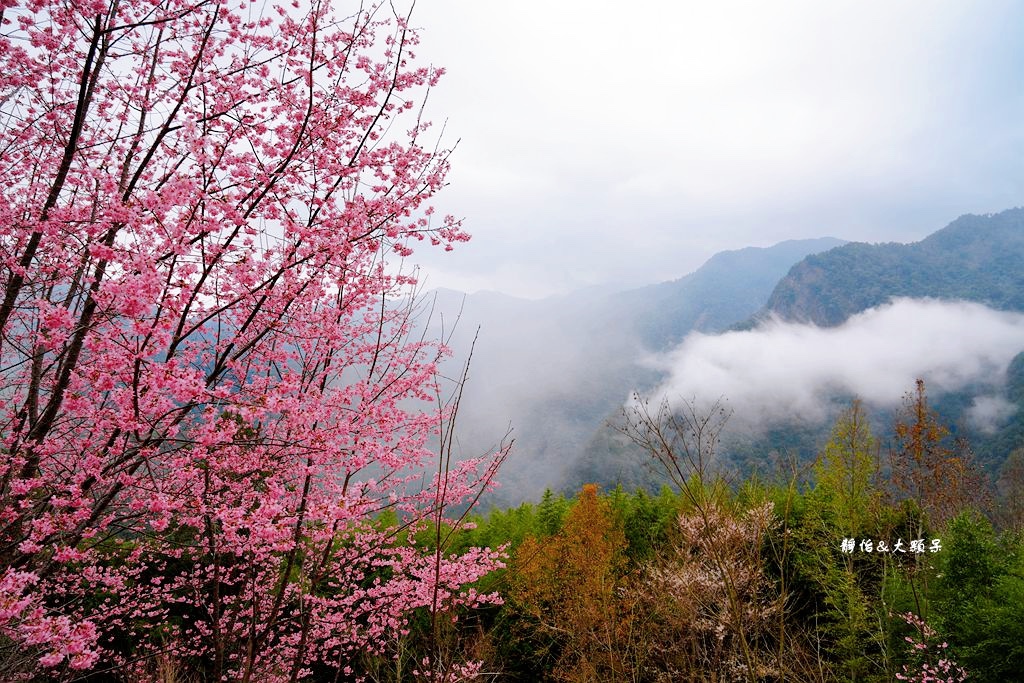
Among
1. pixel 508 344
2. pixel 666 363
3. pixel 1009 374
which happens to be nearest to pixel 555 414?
pixel 666 363

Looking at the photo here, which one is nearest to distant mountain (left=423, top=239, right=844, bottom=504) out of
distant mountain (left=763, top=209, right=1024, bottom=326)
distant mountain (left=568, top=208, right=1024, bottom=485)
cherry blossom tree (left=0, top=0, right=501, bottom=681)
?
distant mountain (left=763, top=209, right=1024, bottom=326)

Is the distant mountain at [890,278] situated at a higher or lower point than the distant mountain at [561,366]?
higher

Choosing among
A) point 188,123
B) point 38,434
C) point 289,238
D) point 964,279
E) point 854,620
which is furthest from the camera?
point 964,279

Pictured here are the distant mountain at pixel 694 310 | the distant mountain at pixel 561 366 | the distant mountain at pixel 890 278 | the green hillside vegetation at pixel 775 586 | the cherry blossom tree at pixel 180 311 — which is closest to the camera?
the cherry blossom tree at pixel 180 311

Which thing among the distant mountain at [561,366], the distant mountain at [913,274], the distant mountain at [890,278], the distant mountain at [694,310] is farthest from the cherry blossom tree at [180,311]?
the distant mountain at [694,310]

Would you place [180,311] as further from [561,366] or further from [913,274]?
[913,274]

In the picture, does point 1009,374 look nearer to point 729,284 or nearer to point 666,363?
point 666,363

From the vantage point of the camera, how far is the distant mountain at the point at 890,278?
133875 millimetres

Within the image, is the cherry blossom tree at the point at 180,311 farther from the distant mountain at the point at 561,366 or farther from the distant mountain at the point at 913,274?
the distant mountain at the point at 913,274

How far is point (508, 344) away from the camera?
543 feet

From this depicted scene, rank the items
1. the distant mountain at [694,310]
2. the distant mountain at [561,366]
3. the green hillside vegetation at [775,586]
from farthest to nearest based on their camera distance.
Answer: the distant mountain at [694,310] < the distant mountain at [561,366] < the green hillside vegetation at [775,586]

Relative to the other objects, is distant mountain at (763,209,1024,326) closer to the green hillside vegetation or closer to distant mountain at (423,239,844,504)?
distant mountain at (423,239,844,504)

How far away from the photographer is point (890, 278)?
13425 cm

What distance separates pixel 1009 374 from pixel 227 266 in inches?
4447
